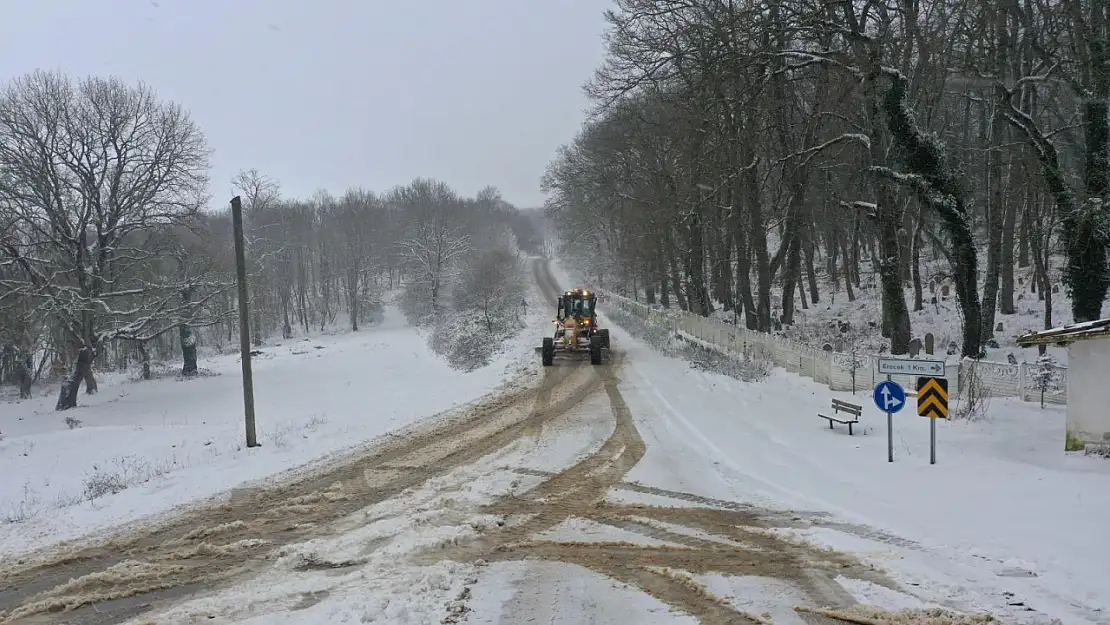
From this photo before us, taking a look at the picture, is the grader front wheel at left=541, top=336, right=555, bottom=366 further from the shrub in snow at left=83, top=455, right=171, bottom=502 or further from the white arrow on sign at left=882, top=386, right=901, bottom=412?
the white arrow on sign at left=882, top=386, right=901, bottom=412

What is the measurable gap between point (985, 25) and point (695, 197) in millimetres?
12258

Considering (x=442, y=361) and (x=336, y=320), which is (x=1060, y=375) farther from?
(x=336, y=320)

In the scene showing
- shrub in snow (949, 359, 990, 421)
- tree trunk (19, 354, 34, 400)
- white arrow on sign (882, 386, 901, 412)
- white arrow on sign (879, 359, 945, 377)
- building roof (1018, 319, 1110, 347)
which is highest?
building roof (1018, 319, 1110, 347)

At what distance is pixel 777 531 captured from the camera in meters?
7.20

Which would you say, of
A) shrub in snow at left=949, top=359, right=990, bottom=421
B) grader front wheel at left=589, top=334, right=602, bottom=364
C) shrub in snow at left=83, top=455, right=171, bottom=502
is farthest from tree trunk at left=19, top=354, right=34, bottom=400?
shrub in snow at left=949, top=359, right=990, bottom=421

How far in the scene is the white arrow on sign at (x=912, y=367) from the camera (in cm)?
959

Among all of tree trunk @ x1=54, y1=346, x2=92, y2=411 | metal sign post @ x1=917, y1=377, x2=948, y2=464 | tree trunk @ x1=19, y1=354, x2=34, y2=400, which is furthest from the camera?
tree trunk @ x1=19, y1=354, x2=34, y2=400

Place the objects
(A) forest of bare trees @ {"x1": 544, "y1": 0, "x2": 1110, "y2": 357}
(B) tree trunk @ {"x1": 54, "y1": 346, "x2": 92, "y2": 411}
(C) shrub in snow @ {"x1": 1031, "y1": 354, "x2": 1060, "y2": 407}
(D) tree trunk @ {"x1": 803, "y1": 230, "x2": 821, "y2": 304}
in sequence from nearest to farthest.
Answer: (C) shrub in snow @ {"x1": 1031, "y1": 354, "x2": 1060, "y2": 407}
(A) forest of bare trees @ {"x1": 544, "y1": 0, "x2": 1110, "y2": 357}
(B) tree trunk @ {"x1": 54, "y1": 346, "x2": 92, "y2": 411}
(D) tree trunk @ {"x1": 803, "y1": 230, "x2": 821, "y2": 304}

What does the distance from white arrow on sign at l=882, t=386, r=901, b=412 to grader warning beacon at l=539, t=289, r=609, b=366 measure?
44.9 feet

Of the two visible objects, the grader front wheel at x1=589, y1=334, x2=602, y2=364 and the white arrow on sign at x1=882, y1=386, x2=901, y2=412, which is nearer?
the white arrow on sign at x1=882, y1=386, x2=901, y2=412

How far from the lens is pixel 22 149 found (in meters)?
26.5

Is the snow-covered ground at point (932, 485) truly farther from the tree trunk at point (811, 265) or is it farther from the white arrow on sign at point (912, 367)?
the tree trunk at point (811, 265)

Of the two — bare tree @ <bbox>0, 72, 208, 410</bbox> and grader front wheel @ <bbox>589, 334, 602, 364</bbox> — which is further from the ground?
bare tree @ <bbox>0, 72, 208, 410</bbox>

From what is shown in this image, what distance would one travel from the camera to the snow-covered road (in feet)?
18.1
